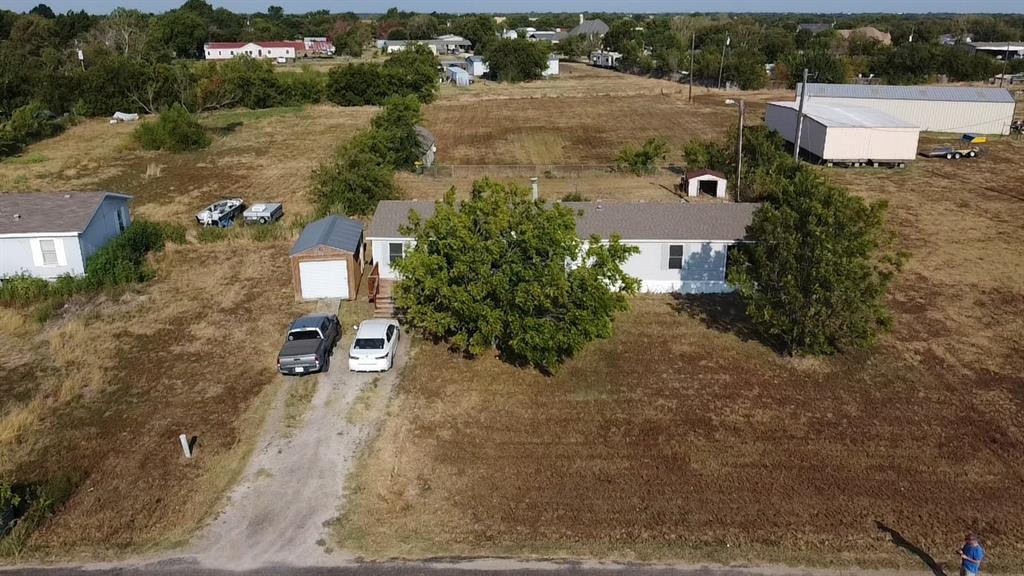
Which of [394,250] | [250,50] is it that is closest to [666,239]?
[394,250]

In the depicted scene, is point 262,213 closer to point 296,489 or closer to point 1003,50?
point 296,489

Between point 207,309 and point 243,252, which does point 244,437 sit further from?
point 243,252

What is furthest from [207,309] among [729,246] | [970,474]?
[970,474]

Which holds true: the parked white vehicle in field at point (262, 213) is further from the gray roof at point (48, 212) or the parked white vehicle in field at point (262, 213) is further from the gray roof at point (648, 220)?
the gray roof at point (648, 220)

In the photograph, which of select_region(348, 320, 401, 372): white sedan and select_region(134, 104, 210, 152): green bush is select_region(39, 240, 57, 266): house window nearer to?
select_region(348, 320, 401, 372): white sedan

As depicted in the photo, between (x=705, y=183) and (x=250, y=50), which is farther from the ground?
(x=250, y=50)

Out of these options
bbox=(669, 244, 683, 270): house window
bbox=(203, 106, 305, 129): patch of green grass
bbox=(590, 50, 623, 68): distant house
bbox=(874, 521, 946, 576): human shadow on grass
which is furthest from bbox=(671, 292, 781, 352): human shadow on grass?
bbox=(590, 50, 623, 68): distant house
